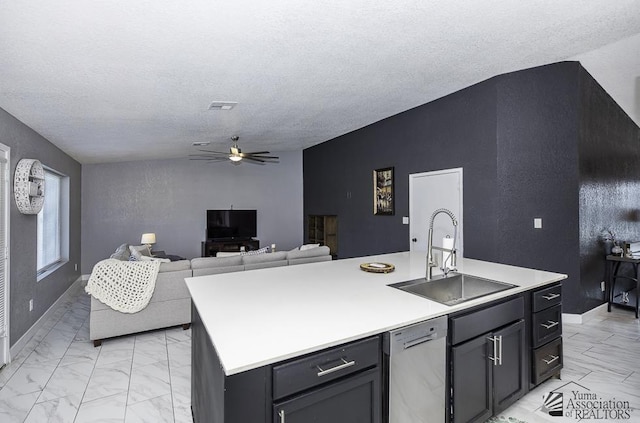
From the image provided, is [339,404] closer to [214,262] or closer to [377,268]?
[377,268]

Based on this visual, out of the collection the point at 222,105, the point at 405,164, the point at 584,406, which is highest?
the point at 222,105

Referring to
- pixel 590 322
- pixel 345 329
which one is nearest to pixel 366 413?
pixel 345 329

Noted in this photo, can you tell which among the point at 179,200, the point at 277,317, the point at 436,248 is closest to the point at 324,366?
the point at 277,317

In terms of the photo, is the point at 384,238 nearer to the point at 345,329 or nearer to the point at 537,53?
the point at 537,53

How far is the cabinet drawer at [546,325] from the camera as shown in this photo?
7.00 ft

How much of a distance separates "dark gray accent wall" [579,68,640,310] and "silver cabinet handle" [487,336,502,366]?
8.67 feet

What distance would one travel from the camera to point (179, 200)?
7141mm

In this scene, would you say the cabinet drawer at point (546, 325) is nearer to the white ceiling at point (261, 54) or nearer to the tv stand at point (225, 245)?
the white ceiling at point (261, 54)

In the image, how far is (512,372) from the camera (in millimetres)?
1992

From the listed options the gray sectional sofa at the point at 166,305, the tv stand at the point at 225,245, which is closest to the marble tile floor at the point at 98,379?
the gray sectional sofa at the point at 166,305

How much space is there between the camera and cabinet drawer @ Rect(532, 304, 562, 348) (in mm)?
2133

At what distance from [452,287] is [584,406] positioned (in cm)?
120

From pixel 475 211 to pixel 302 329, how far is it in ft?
11.2

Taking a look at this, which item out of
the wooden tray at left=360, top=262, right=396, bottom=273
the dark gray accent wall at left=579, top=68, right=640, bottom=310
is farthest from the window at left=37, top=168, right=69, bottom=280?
the dark gray accent wall at left=579, top=68, right=640, bottom=310
